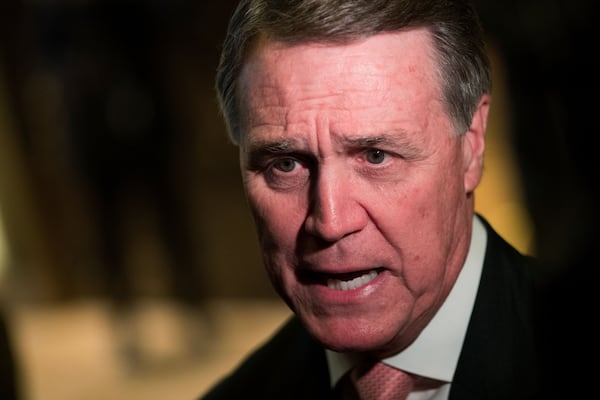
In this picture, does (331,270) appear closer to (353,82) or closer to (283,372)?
(353,82)

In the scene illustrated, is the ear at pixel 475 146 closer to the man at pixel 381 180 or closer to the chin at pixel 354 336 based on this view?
the man at pixel 381 180

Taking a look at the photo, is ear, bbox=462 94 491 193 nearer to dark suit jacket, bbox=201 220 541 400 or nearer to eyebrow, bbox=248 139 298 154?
dark suit jacket, bbox=201 220 541 400

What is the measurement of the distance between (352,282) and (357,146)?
199mm

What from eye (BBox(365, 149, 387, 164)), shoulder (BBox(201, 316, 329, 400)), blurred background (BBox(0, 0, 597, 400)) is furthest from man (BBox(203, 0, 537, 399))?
blurred background (BBox(0, 0, 597, 400))

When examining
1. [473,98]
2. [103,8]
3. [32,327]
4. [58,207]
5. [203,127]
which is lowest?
[32,327]

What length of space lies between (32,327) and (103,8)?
73.5 inches

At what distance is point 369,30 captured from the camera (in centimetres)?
132

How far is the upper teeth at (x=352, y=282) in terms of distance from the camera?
142 cm

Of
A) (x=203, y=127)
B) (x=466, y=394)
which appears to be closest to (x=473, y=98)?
(x=466, y=394)

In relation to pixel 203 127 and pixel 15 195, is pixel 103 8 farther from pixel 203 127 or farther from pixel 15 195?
pixel 15 195

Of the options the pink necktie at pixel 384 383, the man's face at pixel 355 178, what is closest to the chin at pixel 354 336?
the man's face at pixel 355 178

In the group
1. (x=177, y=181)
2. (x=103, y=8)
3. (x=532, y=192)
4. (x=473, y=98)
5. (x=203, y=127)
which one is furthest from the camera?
(x=203, y=127)

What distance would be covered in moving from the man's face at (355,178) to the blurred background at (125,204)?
2137 millimetres

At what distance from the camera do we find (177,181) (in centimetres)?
475
